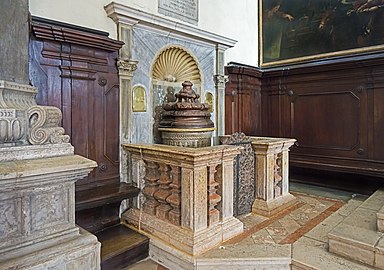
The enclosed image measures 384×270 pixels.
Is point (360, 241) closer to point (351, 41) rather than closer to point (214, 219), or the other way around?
point (214, 219)

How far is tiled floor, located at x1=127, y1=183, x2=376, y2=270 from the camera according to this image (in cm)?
211

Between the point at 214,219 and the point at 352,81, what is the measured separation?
3.03 metres

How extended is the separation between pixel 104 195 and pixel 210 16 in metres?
2.89

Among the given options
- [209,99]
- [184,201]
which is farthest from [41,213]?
[209,99]

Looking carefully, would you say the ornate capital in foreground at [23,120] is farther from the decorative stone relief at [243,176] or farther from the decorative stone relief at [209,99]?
the decorative stone relief at [209,99]

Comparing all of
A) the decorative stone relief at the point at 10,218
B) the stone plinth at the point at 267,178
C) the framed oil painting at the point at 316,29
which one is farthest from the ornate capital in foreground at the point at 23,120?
the framed oil painting at the point at 316,29

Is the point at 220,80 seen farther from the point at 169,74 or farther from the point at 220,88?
the point at 169,74

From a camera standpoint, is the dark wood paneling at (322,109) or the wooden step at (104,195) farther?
the dark wood paneling at (322,109)

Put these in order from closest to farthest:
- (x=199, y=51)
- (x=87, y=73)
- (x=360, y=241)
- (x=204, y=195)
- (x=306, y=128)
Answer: (x=360, y=241)
(x=204, y=195)
(x=87, y=73)
(x=199, y=51)
(x=306, y=128)

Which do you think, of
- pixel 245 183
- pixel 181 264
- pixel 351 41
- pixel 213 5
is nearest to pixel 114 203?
pixel 181 264

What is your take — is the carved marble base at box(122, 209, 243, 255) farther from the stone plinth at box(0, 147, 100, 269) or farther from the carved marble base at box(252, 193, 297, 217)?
the stone plinth at box(0, 147, 100, 269)

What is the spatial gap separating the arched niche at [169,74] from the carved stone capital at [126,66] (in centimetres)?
31

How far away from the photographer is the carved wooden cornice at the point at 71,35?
7.34 ft

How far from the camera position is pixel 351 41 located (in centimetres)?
405
